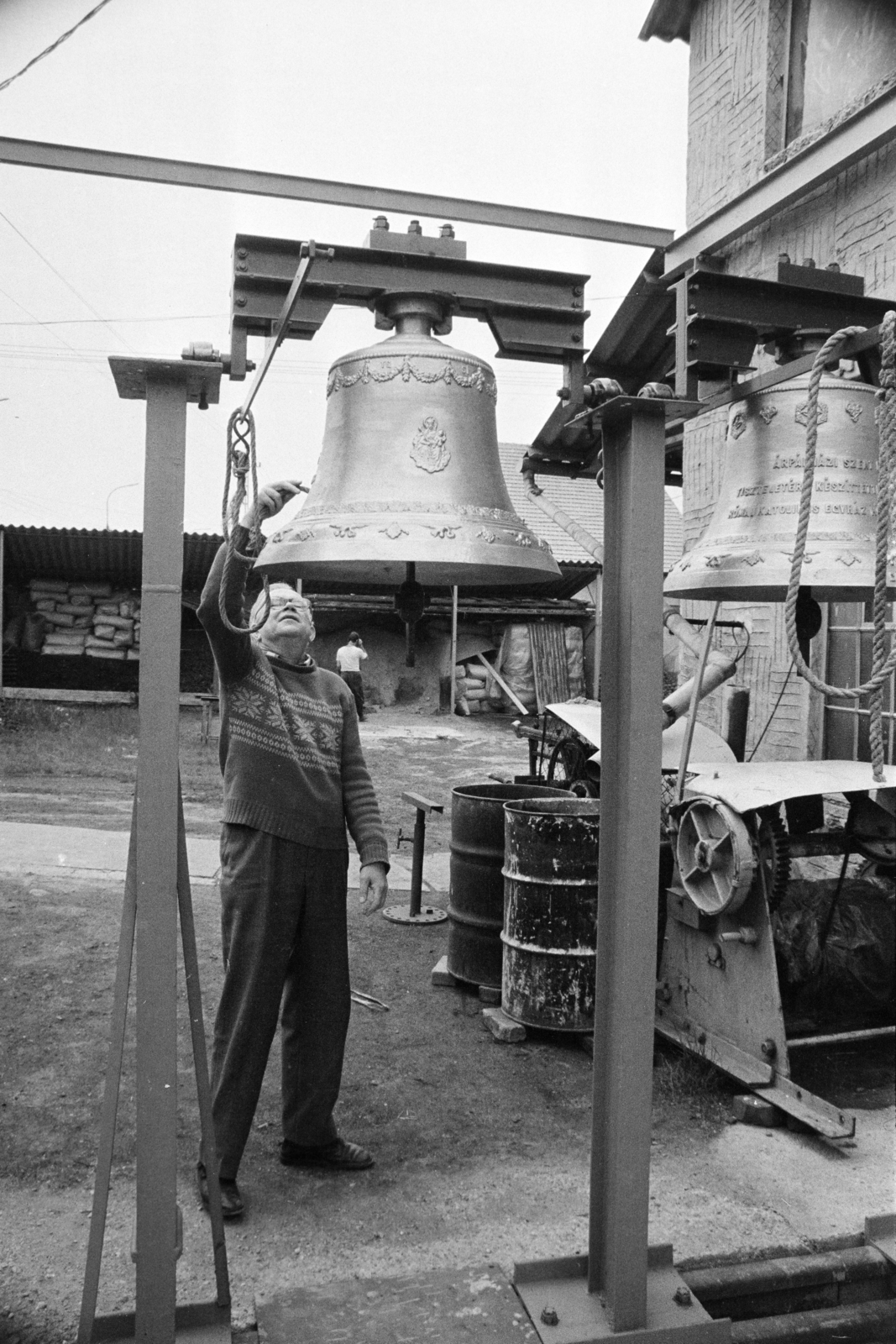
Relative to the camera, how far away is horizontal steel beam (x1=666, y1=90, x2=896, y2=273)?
13.1ft

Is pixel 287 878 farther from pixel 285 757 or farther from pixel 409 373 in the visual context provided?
pixel 409 373

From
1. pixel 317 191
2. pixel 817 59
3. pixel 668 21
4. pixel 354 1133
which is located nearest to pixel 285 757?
pixel 354 1133

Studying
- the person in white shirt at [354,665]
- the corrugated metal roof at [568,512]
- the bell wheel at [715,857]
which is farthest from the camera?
the corrugated metal roof at [568,512]

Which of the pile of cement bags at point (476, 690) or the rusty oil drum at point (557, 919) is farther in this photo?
the pile of cement bags at point (476, 690)

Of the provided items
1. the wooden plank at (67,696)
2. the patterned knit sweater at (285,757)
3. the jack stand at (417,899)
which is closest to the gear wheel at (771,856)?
the patterned knit sweater at (285,757)

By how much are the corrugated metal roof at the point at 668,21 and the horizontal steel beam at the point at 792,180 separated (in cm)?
259

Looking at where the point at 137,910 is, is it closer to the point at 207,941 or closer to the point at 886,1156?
the point at 886,1156

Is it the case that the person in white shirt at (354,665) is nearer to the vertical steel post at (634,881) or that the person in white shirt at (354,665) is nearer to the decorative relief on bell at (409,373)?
the decorative relief on bell at (409,373)

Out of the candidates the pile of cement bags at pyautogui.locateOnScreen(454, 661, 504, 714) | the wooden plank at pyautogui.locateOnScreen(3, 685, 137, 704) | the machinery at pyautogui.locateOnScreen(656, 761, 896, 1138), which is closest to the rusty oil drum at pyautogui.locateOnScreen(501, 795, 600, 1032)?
the machinery at pyautogui.locateOnScreen(656, 761, 896, 1138)

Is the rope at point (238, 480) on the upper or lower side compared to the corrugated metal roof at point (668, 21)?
lower

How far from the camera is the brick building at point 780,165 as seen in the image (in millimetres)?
5750

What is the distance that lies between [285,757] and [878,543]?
200 cm

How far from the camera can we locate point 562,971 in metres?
4.57

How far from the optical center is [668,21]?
24.9 ft
